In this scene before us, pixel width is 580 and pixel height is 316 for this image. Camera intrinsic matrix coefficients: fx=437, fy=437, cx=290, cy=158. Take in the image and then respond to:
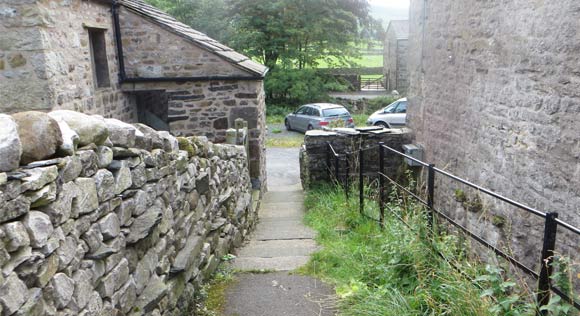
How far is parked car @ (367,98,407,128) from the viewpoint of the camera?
17891mm

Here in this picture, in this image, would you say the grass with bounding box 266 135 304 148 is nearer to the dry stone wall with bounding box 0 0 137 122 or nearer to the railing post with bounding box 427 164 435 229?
the dry stone wall with bounding box 0 0 137 122

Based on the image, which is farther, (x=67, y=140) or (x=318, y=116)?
(x=318, y=116)

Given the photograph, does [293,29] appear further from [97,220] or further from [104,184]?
[97,220]

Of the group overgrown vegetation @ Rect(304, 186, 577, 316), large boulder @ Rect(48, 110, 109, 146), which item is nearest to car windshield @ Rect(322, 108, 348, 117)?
overgrown vegetation @ Rect(304, 186, 577, 316)

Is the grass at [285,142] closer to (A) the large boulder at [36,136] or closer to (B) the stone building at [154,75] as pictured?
(B) the stone building at [154,75]

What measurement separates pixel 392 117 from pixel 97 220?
1674cm

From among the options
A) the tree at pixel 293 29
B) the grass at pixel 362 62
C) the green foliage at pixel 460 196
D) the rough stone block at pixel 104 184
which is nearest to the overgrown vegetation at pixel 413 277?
the green foliage at pixel 460 196

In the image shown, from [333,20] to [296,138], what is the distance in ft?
32.1

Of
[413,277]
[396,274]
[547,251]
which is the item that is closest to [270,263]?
[396,274]

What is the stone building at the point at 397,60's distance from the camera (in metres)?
32.6

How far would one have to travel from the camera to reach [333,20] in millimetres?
26547

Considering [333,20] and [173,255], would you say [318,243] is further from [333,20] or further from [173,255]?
[333,20]

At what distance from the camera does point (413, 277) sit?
3.32 metres

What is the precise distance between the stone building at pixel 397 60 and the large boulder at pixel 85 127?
30.6 metres
